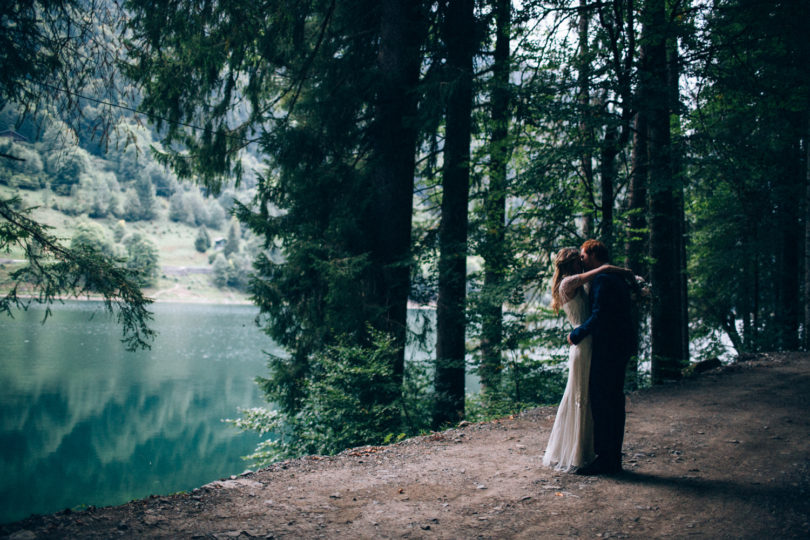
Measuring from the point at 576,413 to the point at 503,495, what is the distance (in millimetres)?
928

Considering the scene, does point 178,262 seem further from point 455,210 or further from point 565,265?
point 565,265

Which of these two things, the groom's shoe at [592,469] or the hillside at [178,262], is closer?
the groom's shoe at [592,469]

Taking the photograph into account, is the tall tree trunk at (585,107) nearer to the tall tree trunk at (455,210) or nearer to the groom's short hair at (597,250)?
the tall tree trunk at (455,210)

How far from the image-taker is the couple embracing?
13.2 feet

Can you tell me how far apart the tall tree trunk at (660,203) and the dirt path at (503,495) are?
2.05m

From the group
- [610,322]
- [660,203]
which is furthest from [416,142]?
[610,322]

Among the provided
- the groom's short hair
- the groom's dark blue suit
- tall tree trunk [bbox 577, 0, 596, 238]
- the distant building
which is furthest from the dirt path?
the distant building

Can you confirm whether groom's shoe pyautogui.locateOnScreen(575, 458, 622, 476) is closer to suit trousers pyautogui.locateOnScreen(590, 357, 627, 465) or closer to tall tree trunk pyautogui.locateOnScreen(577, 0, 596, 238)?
suit trousers pyautogui.locateOnScreen(590, 357, 627, 465)

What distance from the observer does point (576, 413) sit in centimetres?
414

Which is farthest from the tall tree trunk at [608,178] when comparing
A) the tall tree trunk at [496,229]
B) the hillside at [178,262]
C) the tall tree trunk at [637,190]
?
the hillside at [178,262]

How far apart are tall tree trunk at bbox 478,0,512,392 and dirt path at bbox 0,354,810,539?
2.64m

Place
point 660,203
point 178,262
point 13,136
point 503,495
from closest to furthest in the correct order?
point 503,495
point 13,136
point 660,203
point 178,262

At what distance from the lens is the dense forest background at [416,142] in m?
6.59

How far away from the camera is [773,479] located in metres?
3.84
